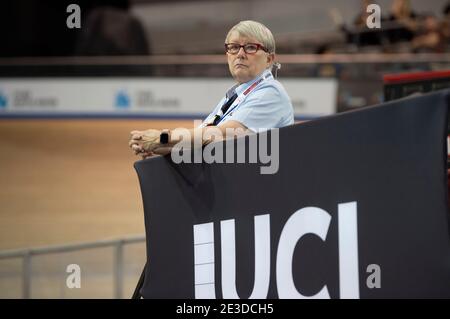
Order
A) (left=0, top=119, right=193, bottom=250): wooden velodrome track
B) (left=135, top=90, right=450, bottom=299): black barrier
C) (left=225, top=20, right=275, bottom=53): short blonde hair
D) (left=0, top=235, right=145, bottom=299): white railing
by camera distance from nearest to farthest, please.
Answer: (left=135, top=90, right=450, bottom=299): black barrier → (left=225, top=20, right=275, bottom=53): short blonde hair → (left=0, top=235, right=145, bottom=299): white railing → (left=0, top=119, right=193, bottom=250): wooden velodrome track

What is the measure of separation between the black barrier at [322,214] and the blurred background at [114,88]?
1.92 metres

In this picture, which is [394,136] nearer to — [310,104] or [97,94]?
[310,104]

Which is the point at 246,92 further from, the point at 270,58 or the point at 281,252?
the point at 281,252

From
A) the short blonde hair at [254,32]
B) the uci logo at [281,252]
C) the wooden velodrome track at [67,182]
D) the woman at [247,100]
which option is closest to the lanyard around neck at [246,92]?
the woman at [247,100]

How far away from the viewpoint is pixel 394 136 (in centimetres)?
220

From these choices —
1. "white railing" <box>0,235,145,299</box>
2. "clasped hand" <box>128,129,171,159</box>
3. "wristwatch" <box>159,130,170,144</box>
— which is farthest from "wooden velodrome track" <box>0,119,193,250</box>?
"wristwatch" <box>159,130,170,144</box>

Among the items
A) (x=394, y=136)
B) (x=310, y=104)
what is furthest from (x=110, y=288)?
(x=310, y=104)

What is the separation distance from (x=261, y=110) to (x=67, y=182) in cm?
688

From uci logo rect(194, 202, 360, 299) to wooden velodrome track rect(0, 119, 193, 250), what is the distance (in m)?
3.85

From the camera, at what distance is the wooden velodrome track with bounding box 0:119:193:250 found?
7.29 m

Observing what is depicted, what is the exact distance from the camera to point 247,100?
294cm

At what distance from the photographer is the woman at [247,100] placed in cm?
288

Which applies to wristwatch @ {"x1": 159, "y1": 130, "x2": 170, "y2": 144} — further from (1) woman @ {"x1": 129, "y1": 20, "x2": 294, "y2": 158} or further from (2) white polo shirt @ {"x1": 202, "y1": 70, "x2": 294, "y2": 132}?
(2) white polo shirt @ {"x1": 202, "y1": 70, "x2": 294, "y2": 132}
